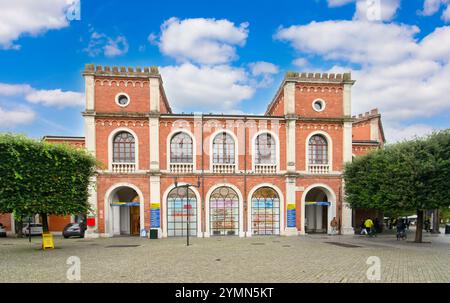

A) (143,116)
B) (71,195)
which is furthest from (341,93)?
(71,195)

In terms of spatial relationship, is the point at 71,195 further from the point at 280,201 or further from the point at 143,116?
the point at 280,201

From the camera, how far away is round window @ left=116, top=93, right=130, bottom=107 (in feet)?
90.0

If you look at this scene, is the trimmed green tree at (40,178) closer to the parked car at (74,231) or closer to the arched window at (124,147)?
the arched window at (124,147)

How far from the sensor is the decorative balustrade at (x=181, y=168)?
27209mm

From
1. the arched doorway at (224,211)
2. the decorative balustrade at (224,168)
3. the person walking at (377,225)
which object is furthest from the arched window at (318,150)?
the arched doorway at (224,211)

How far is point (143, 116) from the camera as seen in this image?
2723 cm

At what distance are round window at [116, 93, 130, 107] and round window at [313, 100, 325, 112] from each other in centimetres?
1752

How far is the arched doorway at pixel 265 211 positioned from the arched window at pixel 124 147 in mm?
11789

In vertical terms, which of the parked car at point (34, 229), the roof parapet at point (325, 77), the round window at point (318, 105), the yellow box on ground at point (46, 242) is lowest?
the parked car at point (34, 229)

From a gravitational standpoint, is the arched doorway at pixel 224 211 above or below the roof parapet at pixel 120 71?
below

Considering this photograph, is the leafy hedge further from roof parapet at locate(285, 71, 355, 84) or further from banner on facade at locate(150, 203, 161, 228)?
roof parapet at locate(285, 71, 355, 84)
